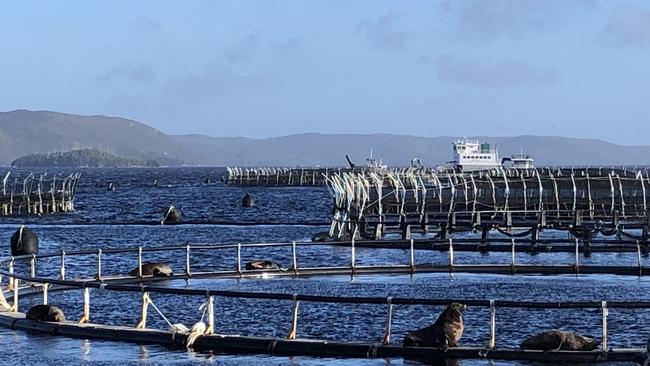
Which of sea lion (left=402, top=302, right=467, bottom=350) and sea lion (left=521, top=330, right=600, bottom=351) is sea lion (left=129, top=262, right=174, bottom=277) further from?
sea lion (left=521, top=330, right=600, bottom=351)

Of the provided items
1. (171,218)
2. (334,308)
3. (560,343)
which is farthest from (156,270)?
(171,218)

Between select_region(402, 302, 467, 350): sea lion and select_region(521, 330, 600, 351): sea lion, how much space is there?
1.46 m

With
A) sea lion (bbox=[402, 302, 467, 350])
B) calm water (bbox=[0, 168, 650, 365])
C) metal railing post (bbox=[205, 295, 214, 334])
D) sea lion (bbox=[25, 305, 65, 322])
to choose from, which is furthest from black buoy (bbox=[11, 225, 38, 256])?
sea lion (bbox=[402, 302, 467, 350])

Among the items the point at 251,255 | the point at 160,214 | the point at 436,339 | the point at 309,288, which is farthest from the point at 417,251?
the point at 160,214

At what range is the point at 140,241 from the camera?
78.8 metres

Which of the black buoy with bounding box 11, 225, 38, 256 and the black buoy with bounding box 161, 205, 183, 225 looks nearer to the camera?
the black buoy with bounding box 11, 225, 38, 256

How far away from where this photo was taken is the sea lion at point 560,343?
25.0 meters

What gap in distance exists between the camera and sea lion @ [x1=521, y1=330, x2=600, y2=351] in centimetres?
2500

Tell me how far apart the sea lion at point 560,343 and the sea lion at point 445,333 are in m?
1.46

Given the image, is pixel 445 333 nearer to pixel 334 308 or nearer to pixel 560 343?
pixel 560 343

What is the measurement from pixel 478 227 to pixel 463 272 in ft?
43.3

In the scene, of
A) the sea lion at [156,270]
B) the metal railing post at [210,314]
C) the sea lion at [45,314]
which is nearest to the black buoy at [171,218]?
the sea lion at [156,270]

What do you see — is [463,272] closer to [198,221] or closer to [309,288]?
[309,288]

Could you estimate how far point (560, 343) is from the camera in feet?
82.0
